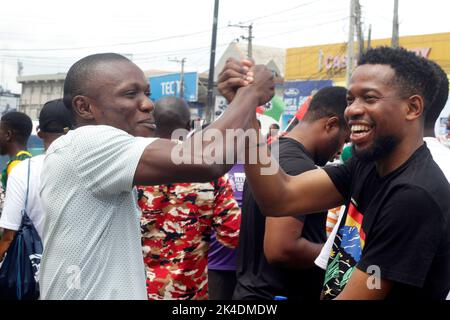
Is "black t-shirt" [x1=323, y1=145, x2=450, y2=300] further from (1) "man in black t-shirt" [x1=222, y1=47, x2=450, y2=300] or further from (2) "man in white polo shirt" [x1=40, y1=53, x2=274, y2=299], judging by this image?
(2) "man in white polo shirt" [x1=40, y1=53, x2=274, y2=299]

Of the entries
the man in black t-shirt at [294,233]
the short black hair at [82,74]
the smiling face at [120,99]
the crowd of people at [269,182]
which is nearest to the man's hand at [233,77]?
the crowd of people at [269,182]

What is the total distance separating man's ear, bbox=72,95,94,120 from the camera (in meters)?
2.34

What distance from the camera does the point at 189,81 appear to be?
151 ft

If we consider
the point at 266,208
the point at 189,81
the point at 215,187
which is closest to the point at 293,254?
the point at 266,208

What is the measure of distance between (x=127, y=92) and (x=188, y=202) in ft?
4.27

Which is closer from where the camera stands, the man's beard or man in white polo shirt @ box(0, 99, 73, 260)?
the man's beard

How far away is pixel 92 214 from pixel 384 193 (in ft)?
3.44

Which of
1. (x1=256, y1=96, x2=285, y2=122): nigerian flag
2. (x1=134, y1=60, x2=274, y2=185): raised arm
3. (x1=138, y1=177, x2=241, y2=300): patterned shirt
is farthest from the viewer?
(x1=256, y1=96, x2=285, y2=122): nigerian flag

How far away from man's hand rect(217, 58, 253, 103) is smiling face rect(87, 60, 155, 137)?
0.33 m

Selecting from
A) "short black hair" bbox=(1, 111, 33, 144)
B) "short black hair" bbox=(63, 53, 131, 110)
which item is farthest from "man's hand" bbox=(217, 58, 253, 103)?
"short black hair" bbox=(1, 111, 33, 144)

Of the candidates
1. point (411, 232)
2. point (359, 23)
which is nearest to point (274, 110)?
point (411, 232)

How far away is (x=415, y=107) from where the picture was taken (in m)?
2.35

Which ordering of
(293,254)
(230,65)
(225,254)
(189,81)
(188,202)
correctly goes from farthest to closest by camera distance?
(189,81)
(225,254)
(188,202)
(293,254)
(230,65)
